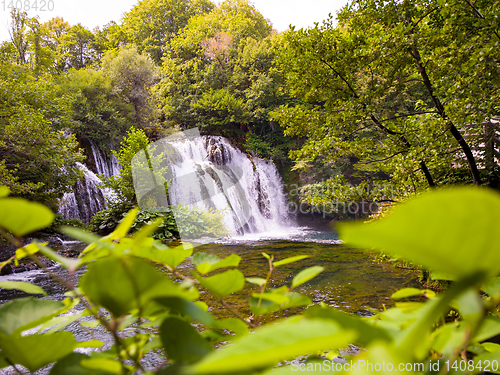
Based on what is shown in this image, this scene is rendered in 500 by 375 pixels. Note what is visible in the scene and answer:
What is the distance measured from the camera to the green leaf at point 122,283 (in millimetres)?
231

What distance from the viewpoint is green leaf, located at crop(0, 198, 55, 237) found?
0.27m

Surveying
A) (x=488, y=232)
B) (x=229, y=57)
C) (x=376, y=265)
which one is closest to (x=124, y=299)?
(x=488, y=232)

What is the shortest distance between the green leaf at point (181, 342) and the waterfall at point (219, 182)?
9.71m

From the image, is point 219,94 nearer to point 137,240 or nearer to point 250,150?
point 250,150

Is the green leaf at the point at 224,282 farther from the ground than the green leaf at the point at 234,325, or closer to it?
farther from the ground

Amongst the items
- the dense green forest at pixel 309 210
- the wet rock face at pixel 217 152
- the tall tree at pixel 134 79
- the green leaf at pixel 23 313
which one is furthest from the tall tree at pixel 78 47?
the green leaf at pixel 23 313

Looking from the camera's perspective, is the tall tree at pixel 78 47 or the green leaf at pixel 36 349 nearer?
the green leaf at pixel 36 349

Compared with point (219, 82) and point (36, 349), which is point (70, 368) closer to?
point (36, 349)

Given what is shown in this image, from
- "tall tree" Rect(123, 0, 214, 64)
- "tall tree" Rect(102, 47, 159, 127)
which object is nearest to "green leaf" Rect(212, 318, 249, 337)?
"tall tree" Rect(102, 47, 159, 127)

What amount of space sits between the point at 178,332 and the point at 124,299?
0.08 m

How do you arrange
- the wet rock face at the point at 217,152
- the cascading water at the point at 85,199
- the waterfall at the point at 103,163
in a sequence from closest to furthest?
the cascading water at the point at 85,199, the wet rock face at the point at 217,152, the waterfall at the point at 103,163

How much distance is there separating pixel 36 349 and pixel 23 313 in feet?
0.24

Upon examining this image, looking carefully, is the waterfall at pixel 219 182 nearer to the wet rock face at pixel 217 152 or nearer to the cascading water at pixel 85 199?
the wet rock face at pixel 217 152

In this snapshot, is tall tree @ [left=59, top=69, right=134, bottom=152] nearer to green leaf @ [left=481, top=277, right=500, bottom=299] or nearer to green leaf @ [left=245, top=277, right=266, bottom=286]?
green leaf @ [left=245, top=277, right=266, bottom=286]
